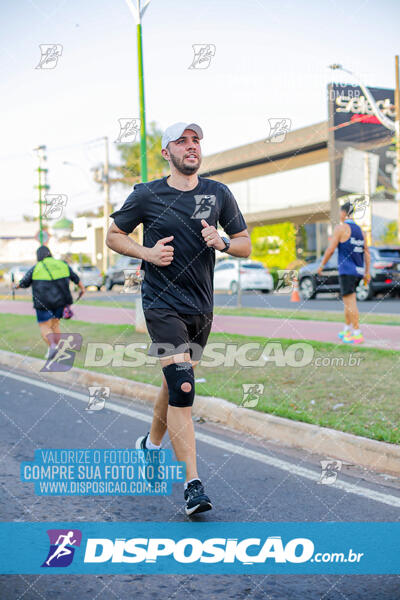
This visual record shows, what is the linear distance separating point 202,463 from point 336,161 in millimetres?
39724

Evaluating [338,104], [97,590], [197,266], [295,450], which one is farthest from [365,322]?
[338,104]

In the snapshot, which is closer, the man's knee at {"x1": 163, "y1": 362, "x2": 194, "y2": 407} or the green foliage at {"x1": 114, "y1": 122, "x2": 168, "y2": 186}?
the man's knee at {"x1": 163, "y1": 362, "x2": 194, "y2": 407}

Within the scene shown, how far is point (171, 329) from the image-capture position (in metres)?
4.04

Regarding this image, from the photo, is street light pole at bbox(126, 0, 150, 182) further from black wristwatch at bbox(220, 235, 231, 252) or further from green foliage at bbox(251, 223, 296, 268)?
green foliage at bbox(251, 223, 296, 268)

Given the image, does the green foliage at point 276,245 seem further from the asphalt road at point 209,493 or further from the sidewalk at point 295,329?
the asphalt road at point 209,493

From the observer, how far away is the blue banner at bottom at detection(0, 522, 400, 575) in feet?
10.9

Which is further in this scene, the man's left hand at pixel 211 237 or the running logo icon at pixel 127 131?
the running logo icon at pixel 127 131

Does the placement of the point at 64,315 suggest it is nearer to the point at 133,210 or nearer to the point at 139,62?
the point at 139,62

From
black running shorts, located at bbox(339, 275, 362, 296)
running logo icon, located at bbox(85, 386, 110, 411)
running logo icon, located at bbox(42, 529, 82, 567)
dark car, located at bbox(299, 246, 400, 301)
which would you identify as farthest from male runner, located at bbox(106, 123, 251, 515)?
dark car, located at bbox(299, 246, 400, 301)

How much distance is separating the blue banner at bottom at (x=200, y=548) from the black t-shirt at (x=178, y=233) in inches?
47.7

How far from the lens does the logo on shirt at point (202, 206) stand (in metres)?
4.07

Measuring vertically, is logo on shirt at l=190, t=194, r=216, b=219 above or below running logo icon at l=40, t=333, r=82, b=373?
above

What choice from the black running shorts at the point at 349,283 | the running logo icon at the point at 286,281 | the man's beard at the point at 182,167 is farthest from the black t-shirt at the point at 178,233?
the black running shorts at the point at 349,283

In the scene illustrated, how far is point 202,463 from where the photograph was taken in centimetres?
507
